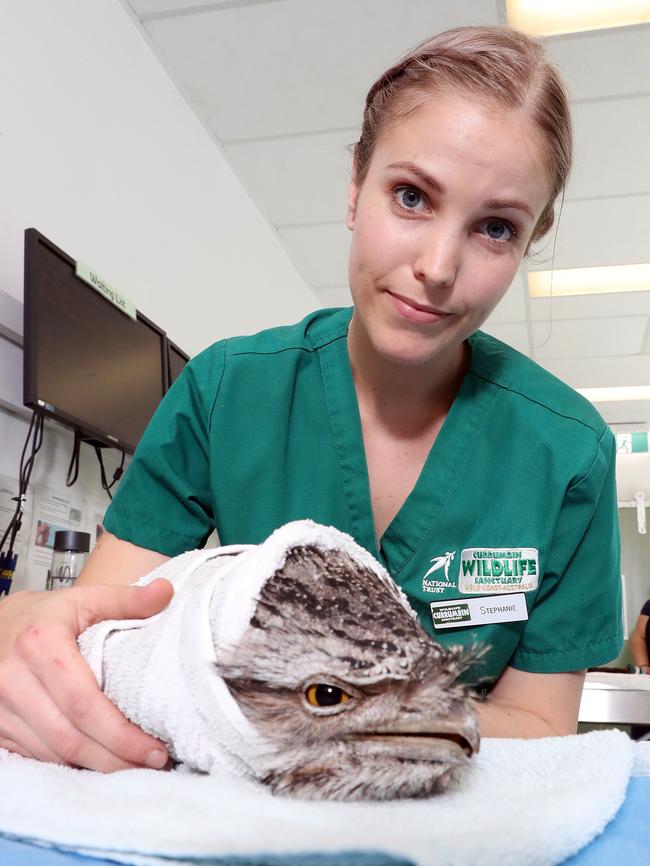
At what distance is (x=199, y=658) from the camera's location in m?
0.45

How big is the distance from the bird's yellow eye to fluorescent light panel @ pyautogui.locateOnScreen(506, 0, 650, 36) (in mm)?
2470

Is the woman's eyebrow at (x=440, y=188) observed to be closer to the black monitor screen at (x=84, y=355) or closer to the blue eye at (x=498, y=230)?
the blue eye at (x=498, y=230)

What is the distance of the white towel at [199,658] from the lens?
1.47 feet

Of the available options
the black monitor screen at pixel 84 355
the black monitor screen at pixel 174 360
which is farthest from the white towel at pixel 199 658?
the black monitor screen at pixel 174 360

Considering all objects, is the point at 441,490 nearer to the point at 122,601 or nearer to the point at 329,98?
the point at 122,601

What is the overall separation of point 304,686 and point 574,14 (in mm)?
2551

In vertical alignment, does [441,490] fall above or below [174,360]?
below

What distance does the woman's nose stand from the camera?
877 mm

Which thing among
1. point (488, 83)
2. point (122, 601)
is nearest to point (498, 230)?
point (488, 83)

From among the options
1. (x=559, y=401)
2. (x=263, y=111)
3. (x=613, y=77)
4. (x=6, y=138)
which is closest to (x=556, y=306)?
(x=613, y=77)

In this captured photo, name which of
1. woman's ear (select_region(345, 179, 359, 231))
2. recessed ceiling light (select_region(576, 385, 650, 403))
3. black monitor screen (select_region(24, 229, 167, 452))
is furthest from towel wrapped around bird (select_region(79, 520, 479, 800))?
recessed ceiling light (select_region(576, 385, 650, 403))

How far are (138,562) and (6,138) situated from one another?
1.31 m

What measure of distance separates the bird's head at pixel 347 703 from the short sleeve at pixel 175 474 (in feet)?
1.85

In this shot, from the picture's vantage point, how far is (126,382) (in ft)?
6.91
